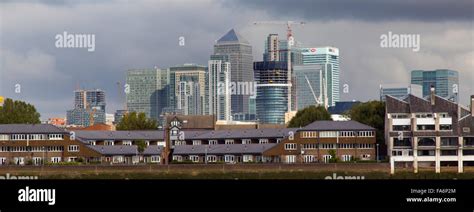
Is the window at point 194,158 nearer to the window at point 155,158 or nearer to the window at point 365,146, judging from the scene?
the window at point 155,158

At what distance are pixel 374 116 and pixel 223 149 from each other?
24.0 m

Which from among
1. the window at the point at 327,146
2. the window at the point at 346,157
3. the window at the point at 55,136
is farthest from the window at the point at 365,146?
Answer: the window at the point at 55,136

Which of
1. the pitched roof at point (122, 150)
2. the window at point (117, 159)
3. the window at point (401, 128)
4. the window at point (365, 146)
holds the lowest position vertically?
the window at point (117, 159)

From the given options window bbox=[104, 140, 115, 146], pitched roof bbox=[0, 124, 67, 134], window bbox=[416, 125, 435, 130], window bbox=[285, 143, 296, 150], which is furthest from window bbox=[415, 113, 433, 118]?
pitched roof bbox=[0, 124, 67, 134]

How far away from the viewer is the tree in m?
177

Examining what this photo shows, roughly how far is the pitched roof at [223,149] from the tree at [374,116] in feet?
51.1

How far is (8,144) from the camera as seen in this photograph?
170750mm

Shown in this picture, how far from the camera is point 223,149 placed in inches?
6831

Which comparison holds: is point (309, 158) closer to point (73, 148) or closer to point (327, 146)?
point (327, 146)

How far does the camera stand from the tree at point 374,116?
177 m

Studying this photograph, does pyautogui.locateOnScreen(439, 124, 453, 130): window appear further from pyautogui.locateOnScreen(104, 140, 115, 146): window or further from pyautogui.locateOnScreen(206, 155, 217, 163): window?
pyautogui.locateOnScreen(104, 140, 115, 146): window
